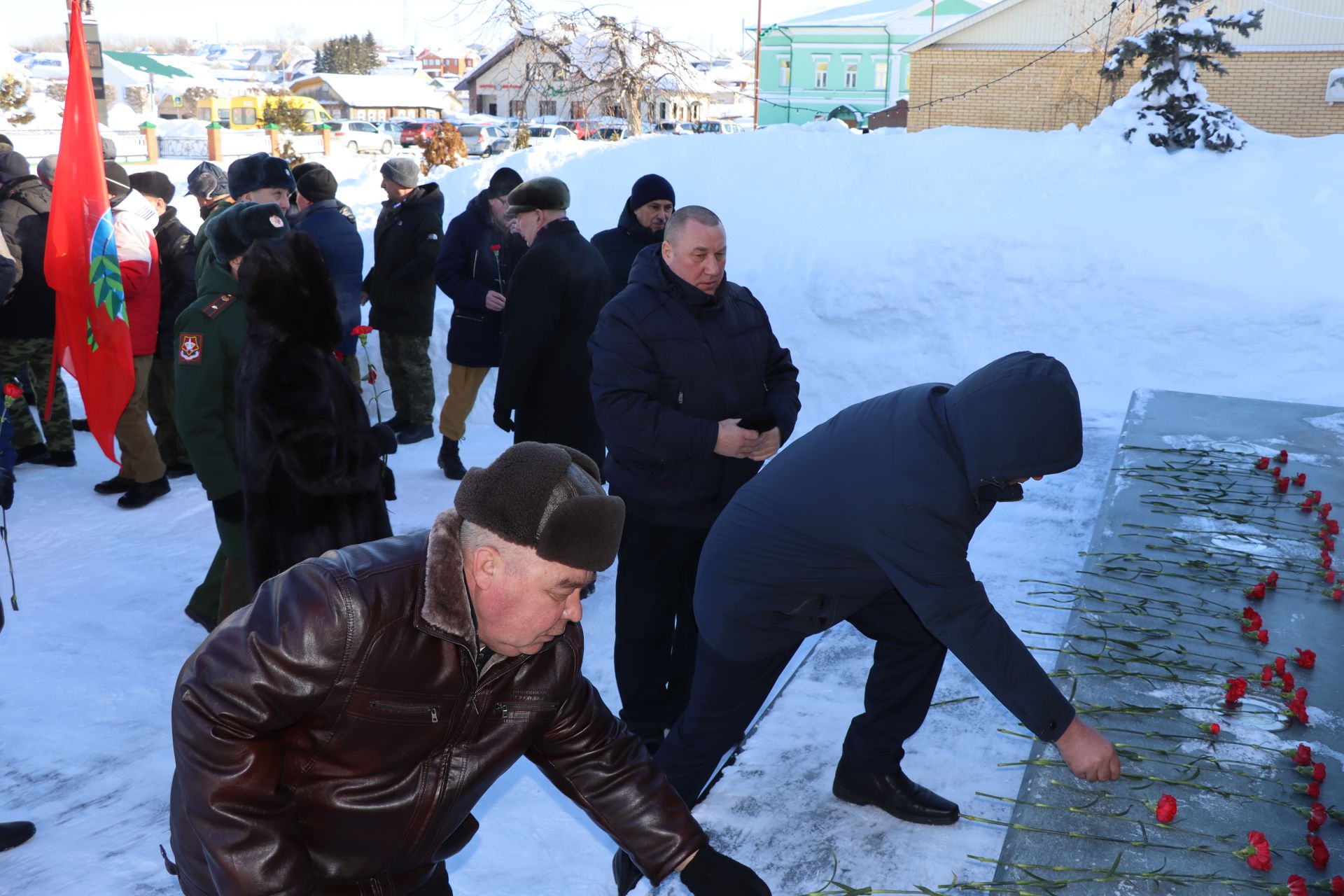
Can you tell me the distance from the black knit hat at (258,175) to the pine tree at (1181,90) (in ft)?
28.5

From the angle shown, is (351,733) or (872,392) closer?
(351,733)

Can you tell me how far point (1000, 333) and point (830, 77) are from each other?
39.4m

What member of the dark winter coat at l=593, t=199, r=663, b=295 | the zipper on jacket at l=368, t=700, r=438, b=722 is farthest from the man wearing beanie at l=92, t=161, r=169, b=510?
the zipper on jacket at l=368, t=700, r=438, b=722

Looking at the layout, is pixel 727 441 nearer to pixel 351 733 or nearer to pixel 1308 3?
pixel 351 733

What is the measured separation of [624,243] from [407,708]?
421 centimetres

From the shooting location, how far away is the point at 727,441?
140 inches

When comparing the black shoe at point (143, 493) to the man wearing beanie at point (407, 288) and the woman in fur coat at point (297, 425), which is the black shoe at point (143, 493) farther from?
the woman in fur coat at point (297, 425)

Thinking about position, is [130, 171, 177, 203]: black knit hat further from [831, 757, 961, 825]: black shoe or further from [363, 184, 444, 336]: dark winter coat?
[831, 757, 961, 825]: black shoe

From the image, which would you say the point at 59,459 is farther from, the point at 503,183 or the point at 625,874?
the point at 625,874

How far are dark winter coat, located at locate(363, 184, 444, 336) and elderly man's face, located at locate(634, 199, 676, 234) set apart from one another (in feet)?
7.47

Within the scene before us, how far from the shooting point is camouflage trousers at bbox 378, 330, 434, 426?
303 inches

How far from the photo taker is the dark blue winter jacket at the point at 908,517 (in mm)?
2258

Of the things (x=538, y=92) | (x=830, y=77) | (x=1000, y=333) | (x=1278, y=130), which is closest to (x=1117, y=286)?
(x=1000, y=333)

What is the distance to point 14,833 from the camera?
11.0ft
